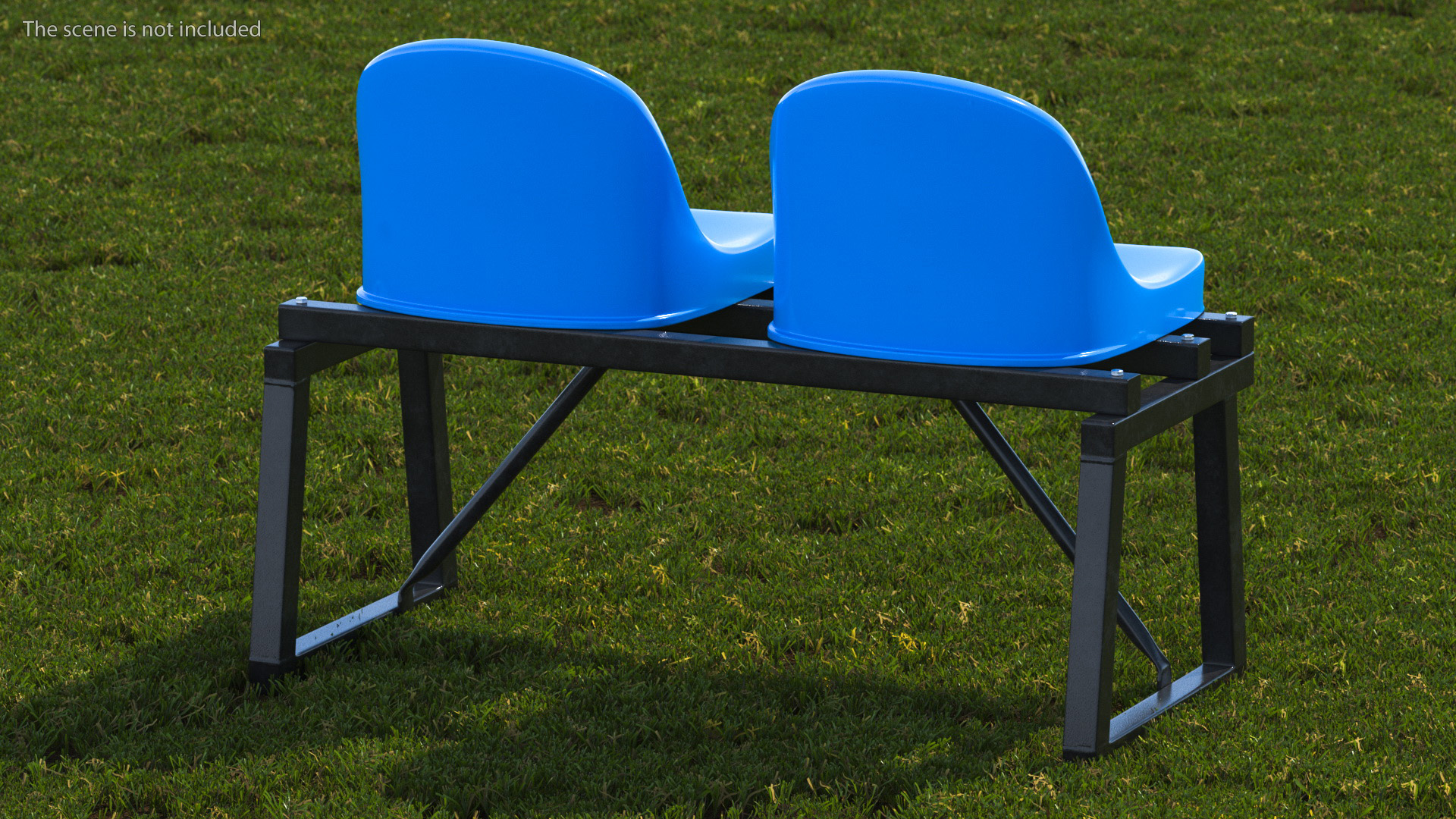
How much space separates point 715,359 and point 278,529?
4.07 feet

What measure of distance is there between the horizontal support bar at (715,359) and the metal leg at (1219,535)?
0.68 meters

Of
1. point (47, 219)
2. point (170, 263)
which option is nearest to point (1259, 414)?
point (170, 263)

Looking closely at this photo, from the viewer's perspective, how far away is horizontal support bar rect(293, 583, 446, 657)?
4.41 metres

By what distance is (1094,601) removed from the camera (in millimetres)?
3559

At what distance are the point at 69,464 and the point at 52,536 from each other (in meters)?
0.64

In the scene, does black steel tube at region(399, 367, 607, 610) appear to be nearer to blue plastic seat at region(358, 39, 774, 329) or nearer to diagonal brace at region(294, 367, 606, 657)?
diagonal brace at region(294, 367, 606, 657)

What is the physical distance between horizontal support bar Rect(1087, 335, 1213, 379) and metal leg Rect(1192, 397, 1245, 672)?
294 mm

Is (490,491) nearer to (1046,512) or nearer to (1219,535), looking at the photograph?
(1046,512)

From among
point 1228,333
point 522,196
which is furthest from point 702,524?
point 1228,333

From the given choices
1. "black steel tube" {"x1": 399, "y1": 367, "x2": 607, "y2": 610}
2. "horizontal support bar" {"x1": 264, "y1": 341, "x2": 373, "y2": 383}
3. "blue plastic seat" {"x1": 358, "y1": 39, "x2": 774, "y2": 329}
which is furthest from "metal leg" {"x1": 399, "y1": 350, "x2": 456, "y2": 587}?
"blue plastic seat" {"x1": 358, "y1": 39, "x2": 774, "y2": 329}

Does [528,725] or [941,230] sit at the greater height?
[941,230]

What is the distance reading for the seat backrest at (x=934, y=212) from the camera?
334cm

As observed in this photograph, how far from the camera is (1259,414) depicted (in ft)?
20.5

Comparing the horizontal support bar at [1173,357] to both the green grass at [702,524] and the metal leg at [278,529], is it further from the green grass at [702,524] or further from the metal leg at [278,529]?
the metal leg at [278,529]
